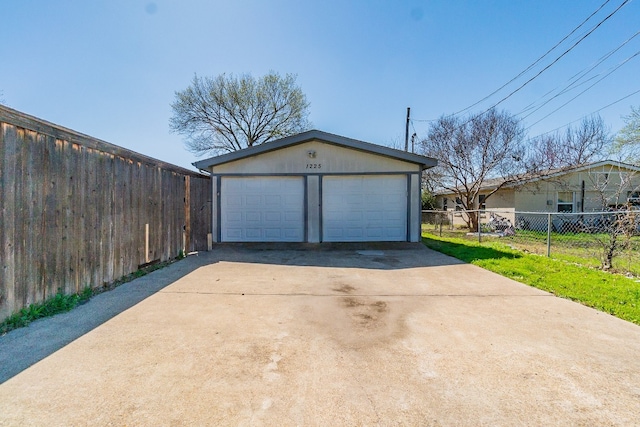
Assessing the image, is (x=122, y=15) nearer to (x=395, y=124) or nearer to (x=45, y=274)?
(x=45, y=274)

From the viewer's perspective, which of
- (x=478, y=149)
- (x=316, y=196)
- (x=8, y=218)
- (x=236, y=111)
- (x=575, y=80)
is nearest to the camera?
(x=8, y=218)

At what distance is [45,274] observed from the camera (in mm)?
3330

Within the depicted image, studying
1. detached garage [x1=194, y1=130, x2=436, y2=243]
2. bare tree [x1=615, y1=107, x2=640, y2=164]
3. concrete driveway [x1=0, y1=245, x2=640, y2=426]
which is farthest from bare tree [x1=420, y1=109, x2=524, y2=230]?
concrete driveway [x1=0, y1=245, x2=640, y2=426]

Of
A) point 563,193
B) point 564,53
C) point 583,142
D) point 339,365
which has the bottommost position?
point 339,365

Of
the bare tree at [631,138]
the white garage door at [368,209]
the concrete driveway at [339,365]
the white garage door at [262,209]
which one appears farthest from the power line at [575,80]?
the white garage door at [262,209]

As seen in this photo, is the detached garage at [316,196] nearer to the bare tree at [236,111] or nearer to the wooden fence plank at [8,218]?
the wooden fence plank at [8,218]

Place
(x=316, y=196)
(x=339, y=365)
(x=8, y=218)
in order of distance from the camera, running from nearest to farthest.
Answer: (x=339, y=365)
(x=8, y=218)
(x=316, y=196)

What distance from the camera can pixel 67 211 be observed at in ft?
12.0

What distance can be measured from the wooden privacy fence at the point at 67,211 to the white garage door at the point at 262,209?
3004mm

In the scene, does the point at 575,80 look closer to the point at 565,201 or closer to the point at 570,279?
the point at 565,201

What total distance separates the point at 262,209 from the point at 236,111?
1304cm

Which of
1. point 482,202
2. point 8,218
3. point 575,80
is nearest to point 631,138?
point 575,80

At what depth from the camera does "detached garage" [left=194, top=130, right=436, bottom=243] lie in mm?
9055

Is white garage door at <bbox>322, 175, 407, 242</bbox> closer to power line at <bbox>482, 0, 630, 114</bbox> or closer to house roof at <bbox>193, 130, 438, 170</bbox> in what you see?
house roof at <bbox>193, 130, 438, 170</bbox>
